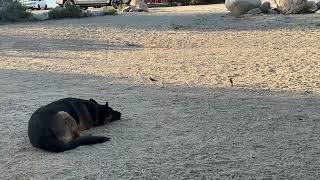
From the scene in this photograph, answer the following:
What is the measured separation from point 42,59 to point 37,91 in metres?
4.39

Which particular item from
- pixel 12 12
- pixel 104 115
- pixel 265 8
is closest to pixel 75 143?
pixel 104 115

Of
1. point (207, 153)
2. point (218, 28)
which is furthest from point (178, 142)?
point (218, 28)

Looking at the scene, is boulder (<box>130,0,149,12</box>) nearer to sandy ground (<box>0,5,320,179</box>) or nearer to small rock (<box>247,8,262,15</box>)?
small rock (<box>247,8,262,15</box>)

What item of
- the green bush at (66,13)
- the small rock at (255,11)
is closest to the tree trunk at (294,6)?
the small rock at (255,11)

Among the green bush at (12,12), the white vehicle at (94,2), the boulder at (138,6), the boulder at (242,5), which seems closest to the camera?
the boulder at (242,5)

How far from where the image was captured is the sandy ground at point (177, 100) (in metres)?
5.49

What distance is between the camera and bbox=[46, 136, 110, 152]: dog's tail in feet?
19.5

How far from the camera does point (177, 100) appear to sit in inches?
336

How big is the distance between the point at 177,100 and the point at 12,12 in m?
20.2

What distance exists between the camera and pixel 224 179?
16.5ft

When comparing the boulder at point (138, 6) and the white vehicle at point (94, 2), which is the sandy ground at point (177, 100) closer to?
the boulder at point (138, 6)

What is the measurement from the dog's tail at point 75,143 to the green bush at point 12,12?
2148 centimetres

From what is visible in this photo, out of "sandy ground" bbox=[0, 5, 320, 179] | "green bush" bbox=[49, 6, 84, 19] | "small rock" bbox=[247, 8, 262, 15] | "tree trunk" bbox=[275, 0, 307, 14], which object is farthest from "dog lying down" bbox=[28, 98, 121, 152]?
"green bush" bbox=[49, 6, 84, 19]

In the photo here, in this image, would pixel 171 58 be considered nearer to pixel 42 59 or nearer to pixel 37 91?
pixel 42 59
